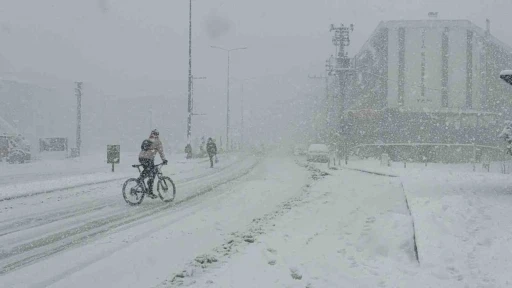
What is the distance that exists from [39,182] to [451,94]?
47.2 metres

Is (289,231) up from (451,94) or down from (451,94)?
down

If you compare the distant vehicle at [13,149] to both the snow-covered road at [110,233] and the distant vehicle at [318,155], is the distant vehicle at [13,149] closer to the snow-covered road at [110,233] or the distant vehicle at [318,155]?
the distant vehicle at [318,155]

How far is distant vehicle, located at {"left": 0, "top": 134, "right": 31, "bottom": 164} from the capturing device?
35031mm

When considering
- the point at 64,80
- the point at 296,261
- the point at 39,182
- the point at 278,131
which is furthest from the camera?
the point at 278,131

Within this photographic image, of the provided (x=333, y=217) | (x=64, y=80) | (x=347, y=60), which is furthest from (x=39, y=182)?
(x=64, y=80)

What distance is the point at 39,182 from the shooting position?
16312 millimetres

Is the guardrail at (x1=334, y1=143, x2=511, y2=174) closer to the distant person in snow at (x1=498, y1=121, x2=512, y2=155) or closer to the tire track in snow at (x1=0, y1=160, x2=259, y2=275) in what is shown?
the distant person in snow at (x1=498, y1=121, x2=512, y2=155)

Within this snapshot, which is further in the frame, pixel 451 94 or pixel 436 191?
pixel 451 94

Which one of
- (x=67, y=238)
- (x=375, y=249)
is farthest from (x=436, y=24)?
(x=67, y=238)

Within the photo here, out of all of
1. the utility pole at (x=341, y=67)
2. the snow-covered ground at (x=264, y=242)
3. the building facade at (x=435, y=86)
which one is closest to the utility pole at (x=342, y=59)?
the utility pole at (x=341, y=67)

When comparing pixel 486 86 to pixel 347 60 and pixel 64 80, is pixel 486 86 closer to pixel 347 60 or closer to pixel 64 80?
pixel 347 60

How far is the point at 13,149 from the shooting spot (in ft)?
121

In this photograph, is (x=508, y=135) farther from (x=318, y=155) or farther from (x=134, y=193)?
(x=318, y=155)

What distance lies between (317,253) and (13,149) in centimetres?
3643
